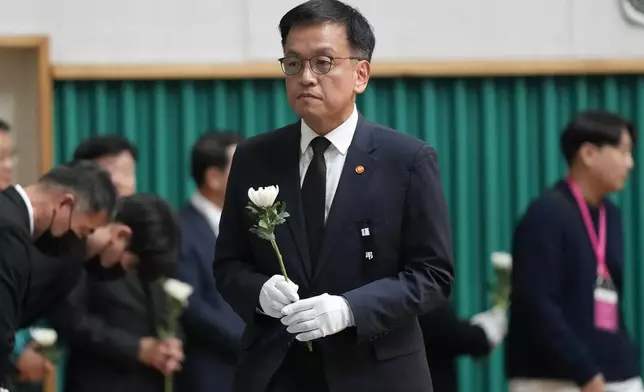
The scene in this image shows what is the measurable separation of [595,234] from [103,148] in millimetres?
1754

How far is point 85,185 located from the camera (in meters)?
3.59

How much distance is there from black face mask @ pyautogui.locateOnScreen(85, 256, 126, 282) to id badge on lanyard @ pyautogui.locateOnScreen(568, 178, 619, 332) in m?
1.49

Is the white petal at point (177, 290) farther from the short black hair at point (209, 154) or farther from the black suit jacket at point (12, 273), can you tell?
the black suit jacket at point (12, 273)

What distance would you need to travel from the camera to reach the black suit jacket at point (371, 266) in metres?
2.32

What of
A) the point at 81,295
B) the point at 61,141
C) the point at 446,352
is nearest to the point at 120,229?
the point at 81,295

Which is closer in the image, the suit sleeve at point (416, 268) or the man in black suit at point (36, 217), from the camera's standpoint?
the suit sleeve at point (416, 268)

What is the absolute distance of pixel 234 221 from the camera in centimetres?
247

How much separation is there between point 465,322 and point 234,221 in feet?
5.30

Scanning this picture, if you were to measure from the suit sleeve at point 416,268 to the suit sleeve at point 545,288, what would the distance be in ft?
4.91

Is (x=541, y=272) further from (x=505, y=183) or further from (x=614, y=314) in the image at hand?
(x=505, y=183)

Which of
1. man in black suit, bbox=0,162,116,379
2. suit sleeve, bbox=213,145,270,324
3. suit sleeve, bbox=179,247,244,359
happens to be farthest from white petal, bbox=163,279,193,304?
suit sleeve, bbox=213,145,270,324

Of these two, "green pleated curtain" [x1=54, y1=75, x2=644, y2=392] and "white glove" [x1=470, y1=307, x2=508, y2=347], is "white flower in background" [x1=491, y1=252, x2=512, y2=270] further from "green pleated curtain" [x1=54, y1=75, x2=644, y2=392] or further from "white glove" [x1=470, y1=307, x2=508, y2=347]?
"green pleated curtain" [x1=54, y1=75, x2=644, y2=392]

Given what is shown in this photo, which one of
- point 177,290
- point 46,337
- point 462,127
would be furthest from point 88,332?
point 462,127

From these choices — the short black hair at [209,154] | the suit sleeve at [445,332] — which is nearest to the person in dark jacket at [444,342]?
the suit sleeve at [445,332]
